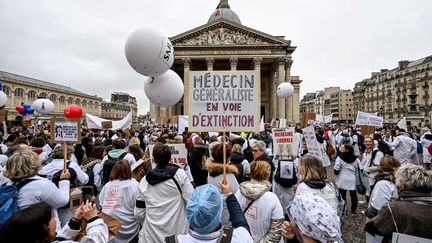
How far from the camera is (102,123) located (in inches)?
441

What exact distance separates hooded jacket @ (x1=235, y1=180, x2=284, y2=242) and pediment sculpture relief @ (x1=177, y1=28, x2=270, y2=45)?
39365 millimetres

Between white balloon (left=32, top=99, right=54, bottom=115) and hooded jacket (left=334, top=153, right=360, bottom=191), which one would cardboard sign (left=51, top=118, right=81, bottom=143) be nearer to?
hooded jacket (left=334, top=153, right=360, bottom=191)

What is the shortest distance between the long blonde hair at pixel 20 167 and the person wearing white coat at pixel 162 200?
116cm

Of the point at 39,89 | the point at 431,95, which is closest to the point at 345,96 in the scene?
the point at 431,95

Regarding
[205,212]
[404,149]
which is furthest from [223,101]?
[404,149]

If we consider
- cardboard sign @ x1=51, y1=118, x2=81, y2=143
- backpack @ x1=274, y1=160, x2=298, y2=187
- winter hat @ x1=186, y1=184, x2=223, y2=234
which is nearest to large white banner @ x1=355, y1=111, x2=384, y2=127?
backpack @ x1=274, y1=160, x2=298, y2=187

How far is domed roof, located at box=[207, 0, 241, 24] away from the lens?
5633 centimetres

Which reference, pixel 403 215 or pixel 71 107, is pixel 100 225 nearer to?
pixel 403 215

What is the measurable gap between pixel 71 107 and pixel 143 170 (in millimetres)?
6455

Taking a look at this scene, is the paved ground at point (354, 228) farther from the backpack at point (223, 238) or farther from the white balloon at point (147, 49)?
the white balloon at point (147, 49)

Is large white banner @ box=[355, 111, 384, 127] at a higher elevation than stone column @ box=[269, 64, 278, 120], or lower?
lower

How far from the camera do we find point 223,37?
40500 mm

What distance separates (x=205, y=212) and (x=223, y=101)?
6.44ft

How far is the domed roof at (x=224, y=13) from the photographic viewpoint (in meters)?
56.3
